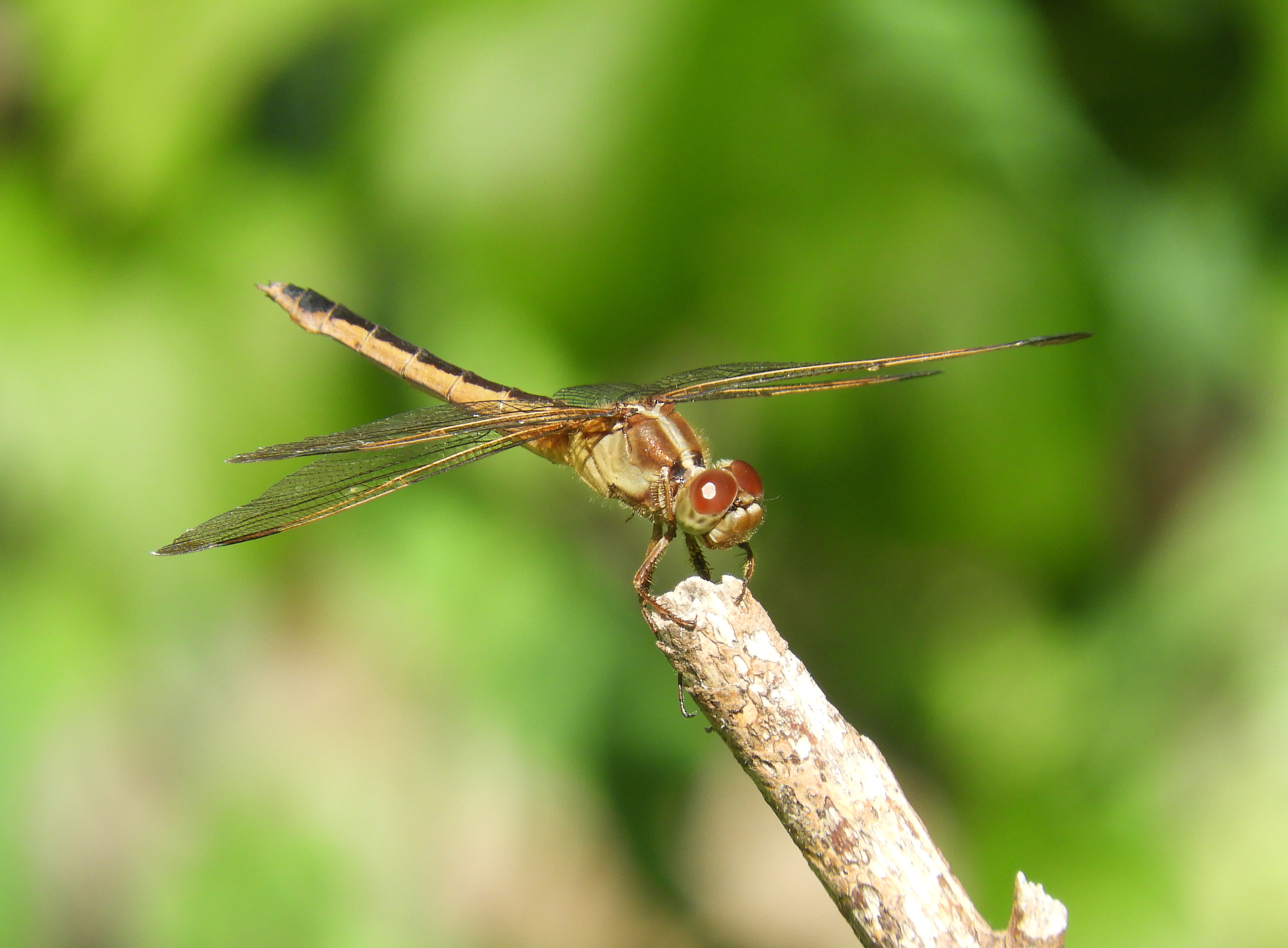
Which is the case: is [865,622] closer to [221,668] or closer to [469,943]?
[469,943]

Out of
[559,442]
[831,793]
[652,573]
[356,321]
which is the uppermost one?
[356,321]

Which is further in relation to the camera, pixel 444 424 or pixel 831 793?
pixel 444 424

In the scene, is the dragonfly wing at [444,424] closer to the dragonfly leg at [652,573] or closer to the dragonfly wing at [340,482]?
the dragonfly wing at [340,482]

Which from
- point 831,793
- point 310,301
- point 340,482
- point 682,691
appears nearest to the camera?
point 831,793

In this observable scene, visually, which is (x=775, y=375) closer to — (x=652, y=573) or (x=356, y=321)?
(x=652, y=573)

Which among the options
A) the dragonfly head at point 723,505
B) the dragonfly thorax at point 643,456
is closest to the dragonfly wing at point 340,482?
the dragonfly thorax at point 643,456

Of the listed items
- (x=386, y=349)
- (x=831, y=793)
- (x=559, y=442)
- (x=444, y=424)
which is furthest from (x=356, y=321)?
(x=831, y=793)

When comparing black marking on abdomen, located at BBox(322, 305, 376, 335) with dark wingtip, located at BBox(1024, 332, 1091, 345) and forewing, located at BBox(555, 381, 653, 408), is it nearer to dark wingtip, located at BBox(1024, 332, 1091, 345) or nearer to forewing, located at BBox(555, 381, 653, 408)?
forewing, located at BBox(555, 381, 653, 408)

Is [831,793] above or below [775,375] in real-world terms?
below

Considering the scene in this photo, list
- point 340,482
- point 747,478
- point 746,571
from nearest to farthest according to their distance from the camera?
point 746,571 → point 747,478 → point 340,482
